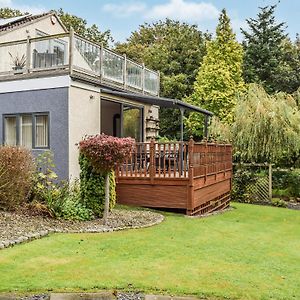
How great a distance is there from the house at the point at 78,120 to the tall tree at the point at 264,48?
69.2 feet

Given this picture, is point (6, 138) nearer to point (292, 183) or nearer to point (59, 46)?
point (59, 46)

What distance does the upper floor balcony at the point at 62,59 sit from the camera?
12.7m

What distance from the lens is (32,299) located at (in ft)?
16.2

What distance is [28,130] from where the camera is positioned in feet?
44.4

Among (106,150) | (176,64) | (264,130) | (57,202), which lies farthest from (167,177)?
(176,64)

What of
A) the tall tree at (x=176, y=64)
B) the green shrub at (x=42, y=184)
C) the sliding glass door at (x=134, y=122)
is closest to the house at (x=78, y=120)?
the green shrub at (x=42, y=184)

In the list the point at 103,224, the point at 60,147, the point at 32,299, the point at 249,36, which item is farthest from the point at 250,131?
the point at 249,36

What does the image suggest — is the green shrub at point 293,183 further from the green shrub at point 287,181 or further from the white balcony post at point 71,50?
the white balcony post at point 71,50

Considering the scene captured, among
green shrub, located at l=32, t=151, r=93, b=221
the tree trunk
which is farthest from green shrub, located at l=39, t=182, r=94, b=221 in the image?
the tree trunk

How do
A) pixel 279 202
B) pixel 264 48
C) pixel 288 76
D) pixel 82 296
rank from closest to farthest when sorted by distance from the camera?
pixel 82 296 < pixel 279 202 < pixel 288 76 < pixel 264 48

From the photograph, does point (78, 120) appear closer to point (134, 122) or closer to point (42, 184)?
point (42, 184)

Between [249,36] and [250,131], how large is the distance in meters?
18.8

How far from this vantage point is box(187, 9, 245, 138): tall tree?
2730 centimetres

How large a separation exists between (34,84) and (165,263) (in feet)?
28.5
